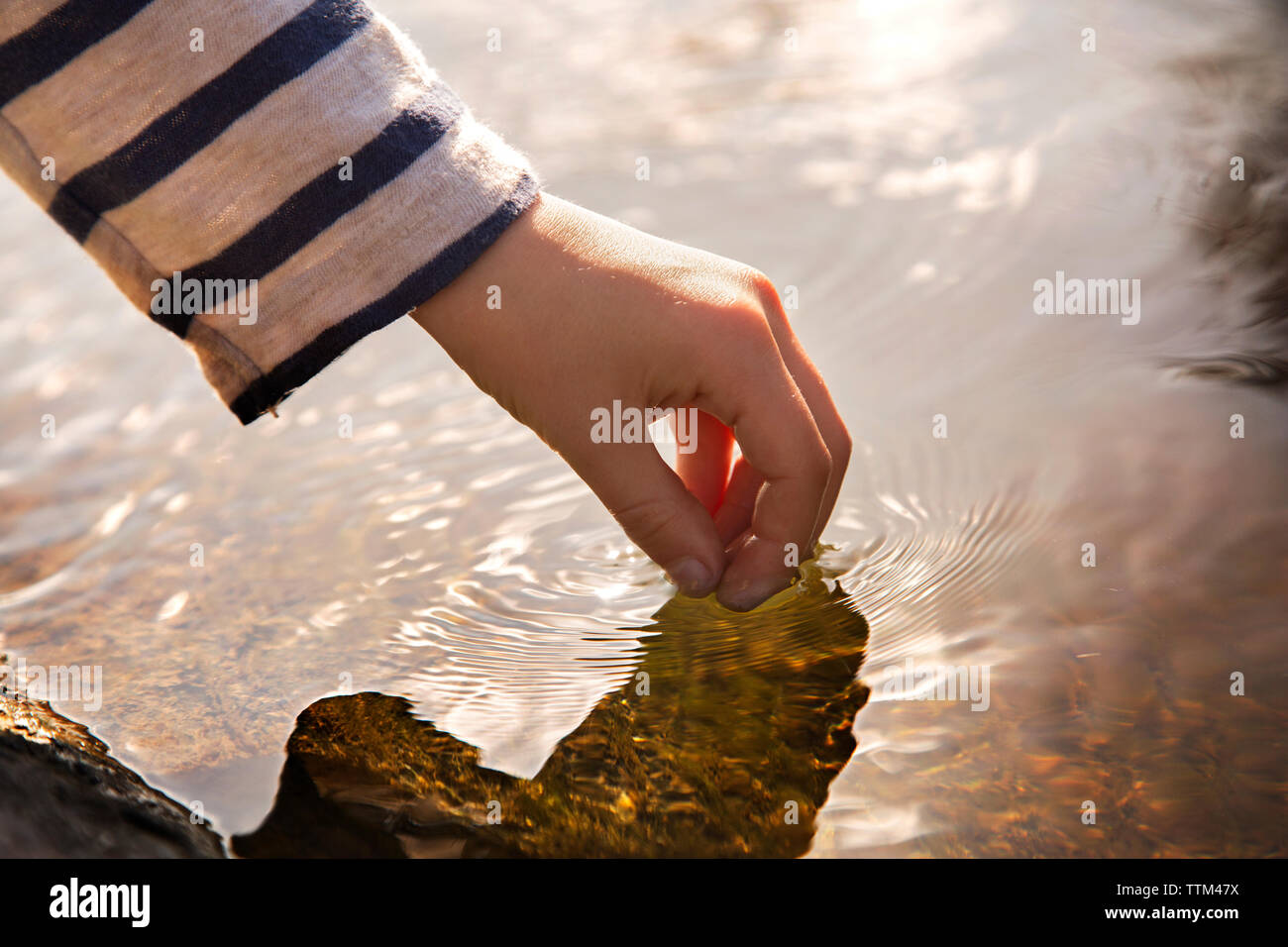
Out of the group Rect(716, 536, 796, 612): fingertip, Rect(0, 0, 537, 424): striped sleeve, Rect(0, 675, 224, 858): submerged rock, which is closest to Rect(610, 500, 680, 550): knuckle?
Rect(716, 536, 796, 612): fingertip

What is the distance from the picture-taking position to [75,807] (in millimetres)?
941

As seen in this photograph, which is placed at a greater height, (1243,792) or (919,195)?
(919,195)

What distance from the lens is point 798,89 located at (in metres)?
2.35

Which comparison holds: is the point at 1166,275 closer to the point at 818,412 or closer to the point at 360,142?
the point at 818,412

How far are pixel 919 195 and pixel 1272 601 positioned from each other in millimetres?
1071

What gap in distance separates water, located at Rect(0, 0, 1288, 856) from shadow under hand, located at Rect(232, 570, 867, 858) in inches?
0.9

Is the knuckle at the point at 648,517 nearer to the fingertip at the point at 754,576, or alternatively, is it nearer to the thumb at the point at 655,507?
the thumb at the point at 655,507

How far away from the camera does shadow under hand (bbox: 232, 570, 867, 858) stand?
95 centimetres

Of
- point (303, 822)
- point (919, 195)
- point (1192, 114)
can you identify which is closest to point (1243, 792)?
point (303, 822)

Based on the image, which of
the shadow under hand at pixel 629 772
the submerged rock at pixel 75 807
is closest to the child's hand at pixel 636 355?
the shadow under hand at pixel 629 772

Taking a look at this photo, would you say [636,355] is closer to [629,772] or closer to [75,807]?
[629,772]

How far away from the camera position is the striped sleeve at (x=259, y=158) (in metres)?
0.92

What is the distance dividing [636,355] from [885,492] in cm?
52

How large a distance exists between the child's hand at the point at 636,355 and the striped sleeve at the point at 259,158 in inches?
1.9
